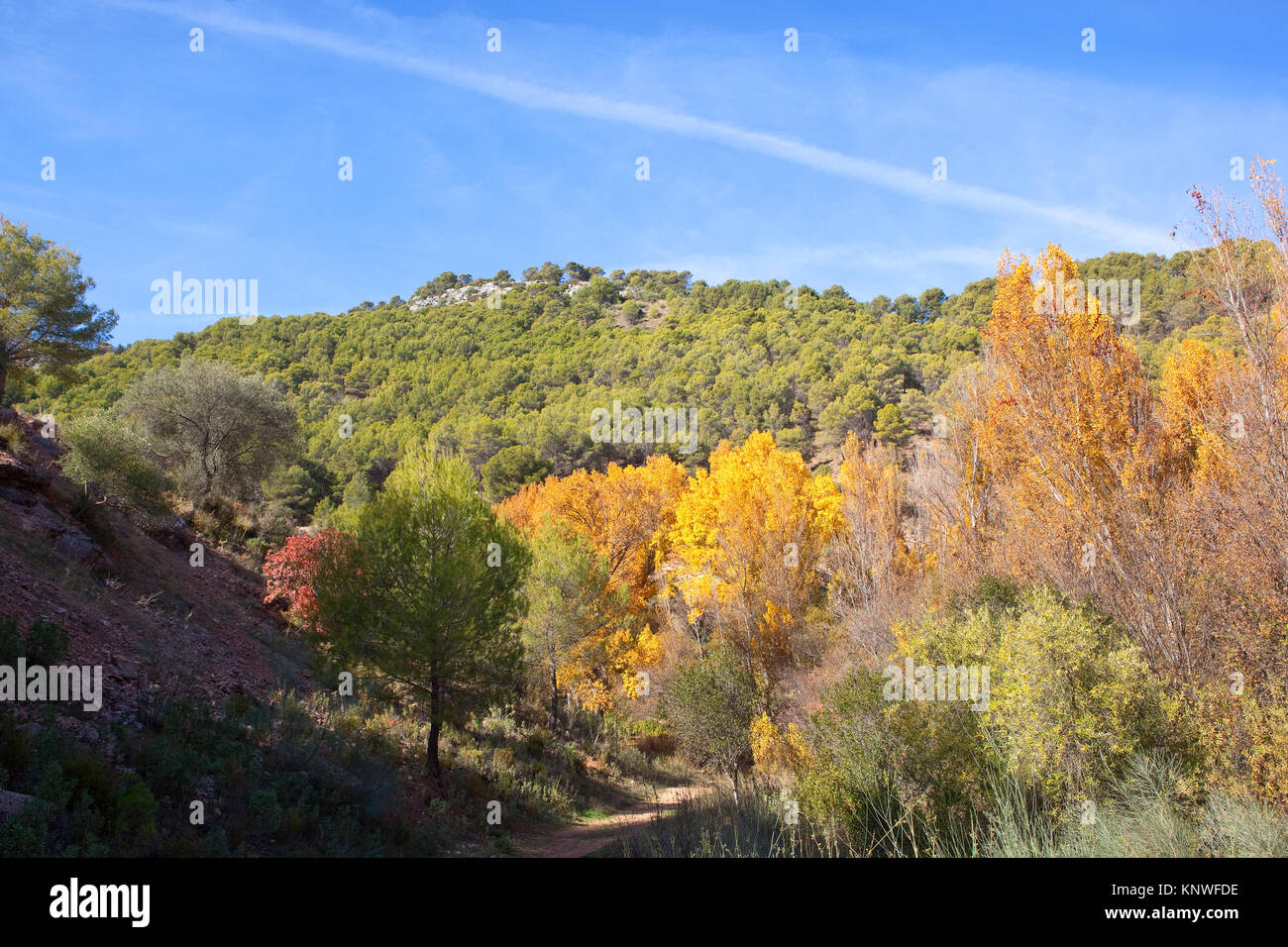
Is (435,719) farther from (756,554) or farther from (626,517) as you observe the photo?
(626,517)

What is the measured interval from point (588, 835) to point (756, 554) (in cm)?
1429

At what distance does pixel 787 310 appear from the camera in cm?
10038

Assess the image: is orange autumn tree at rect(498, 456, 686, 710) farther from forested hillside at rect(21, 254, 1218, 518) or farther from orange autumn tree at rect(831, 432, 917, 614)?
forested hillside at rect(21, 254, 1218, 518)

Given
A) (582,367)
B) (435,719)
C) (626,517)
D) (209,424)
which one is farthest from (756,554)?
(582,367)

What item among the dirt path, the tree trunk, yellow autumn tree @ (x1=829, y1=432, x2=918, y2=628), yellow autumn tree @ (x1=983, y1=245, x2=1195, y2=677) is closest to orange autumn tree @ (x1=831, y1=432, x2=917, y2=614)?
yellow autumn tree @ (x1=829, y1=432, x2=918, y2=628)

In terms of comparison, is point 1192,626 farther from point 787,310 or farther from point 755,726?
point 787,310

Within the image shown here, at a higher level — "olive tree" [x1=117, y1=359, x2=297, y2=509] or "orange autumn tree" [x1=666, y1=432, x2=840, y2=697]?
"olive tree" [x1=117, y1=359, x2=297, y2=509]

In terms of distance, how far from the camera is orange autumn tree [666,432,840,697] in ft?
87.9

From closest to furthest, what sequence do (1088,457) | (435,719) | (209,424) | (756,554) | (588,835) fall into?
(1088,457) → (435,719) → (588,835) → (756,554) → (209,424)

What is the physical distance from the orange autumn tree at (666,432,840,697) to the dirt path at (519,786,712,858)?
27.0ft

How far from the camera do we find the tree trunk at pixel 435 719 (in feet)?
49.0

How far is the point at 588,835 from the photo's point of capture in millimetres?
16328

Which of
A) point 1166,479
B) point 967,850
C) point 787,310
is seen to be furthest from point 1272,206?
point 787,310

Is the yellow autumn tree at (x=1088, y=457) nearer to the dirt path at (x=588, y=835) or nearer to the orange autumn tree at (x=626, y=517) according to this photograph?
the dirt path at (x=588, y=835)
